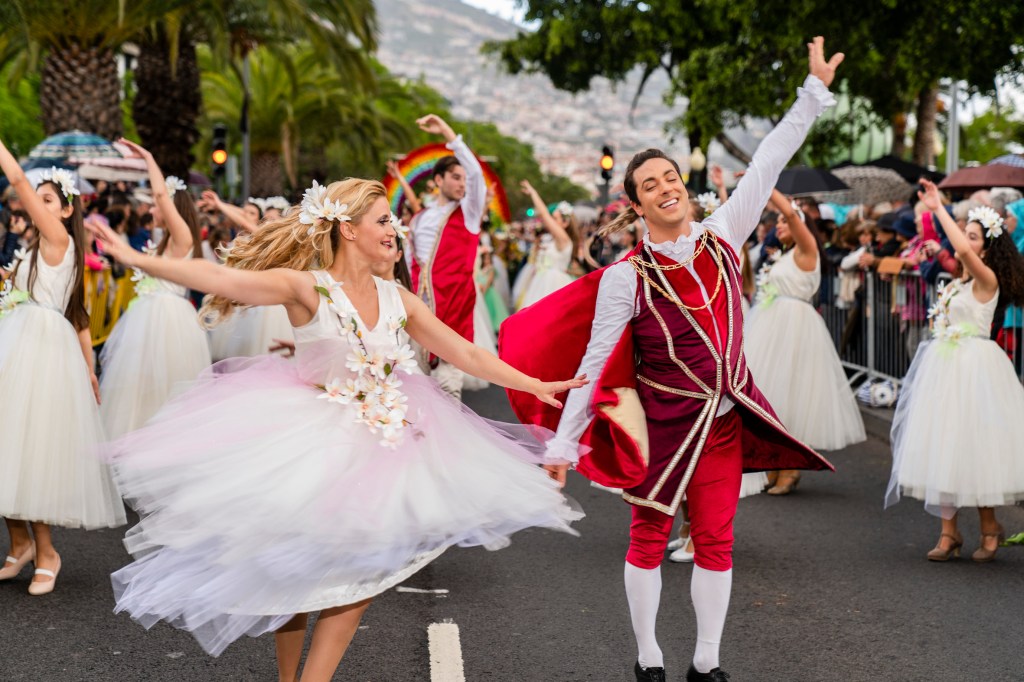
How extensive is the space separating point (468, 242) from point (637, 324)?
516 centimetres

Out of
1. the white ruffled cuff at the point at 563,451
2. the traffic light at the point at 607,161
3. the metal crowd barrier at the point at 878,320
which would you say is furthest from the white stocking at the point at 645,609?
the traffic light at the point at 607,161

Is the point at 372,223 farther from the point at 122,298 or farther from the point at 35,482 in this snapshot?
the point at 122,298

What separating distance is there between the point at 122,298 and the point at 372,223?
9.87 meters

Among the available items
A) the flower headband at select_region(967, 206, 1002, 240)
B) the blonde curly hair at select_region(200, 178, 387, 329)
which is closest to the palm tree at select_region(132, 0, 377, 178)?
the flower headband at select_region(967, 206, 1002, 240)

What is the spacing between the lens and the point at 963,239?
7.13 meters

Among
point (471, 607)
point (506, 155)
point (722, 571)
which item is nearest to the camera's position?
point (722, 571)

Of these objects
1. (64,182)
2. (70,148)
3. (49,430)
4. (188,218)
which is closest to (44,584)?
(49,430)

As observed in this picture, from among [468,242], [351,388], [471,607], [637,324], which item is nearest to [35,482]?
[471,607]

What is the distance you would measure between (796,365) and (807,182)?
10.4m

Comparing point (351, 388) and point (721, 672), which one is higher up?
point (351, 388)

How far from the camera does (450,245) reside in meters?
10.0

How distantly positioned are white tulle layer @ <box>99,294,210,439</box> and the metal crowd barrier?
20.3ft

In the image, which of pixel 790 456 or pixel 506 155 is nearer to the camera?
pixel 790 456

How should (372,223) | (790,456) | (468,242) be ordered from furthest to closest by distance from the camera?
(468,242) < (790,456) < (372,223)
